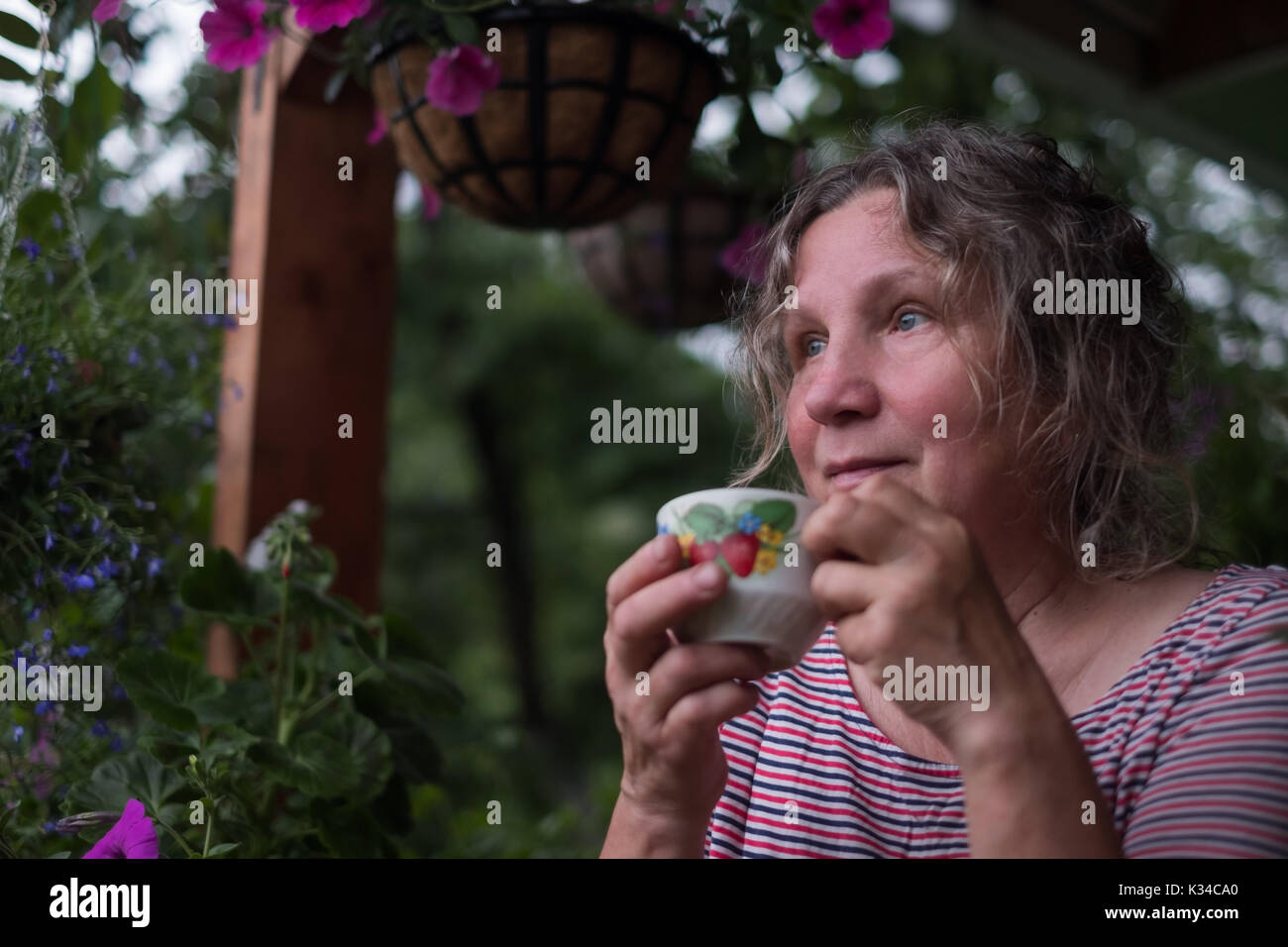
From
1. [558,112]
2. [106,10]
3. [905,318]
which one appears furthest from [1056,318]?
[106,10]

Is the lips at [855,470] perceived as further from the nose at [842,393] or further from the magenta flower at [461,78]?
the magenta flower at [461,78]

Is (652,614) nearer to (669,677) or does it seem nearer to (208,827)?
(669,677)

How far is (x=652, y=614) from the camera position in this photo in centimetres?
70

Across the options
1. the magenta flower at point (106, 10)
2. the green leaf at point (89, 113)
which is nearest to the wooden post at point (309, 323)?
the green leaf at point (89, 113)

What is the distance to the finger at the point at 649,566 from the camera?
2.31ft

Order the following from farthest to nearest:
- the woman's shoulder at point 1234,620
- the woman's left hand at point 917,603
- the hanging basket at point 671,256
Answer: the hanging basket at point 671,256
the woman's shoulder at point 1234,620
the woman's left hand at point 917,603

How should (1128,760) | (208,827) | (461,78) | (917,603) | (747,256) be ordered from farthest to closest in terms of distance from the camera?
(747,256) < (461,78) < (208,827) < (1128,760) < (917,603)

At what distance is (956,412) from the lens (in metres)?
0.88

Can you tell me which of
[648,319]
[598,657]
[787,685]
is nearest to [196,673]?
[787,685]

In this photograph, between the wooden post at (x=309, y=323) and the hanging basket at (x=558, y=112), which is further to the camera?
the wooden post at (x=309, y=323)

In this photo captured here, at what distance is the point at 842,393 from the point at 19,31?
897 millimetres

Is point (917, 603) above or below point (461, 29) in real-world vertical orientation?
below

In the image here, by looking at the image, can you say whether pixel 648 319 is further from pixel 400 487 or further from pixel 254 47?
pixel 400 487
